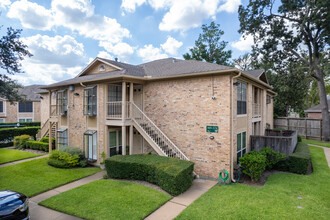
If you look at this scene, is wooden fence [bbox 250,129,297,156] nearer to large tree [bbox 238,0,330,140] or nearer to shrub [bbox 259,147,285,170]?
shrub [bbox 259,147,285,170]

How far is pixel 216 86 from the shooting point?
8906mm

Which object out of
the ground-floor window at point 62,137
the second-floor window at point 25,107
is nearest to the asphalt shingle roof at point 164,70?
the ground-floor window at point 62,137

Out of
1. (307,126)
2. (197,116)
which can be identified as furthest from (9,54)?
(307,126)

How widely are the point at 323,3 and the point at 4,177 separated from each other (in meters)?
24.9

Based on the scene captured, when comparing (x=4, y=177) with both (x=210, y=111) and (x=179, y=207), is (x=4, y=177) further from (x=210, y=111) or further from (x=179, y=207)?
(x=210, y=111)

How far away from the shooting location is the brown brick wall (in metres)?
8.70

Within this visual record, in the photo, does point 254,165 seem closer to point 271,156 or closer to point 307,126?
point 271,156

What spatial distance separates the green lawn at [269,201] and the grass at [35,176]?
6.00m

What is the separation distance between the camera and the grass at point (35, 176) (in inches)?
308

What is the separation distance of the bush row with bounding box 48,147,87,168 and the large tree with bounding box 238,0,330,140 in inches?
829

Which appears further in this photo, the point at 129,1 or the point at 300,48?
the point at 300,48

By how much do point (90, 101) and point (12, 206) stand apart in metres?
7.37

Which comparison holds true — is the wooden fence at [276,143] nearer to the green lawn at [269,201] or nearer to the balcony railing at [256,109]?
the green lawn at [269,201]

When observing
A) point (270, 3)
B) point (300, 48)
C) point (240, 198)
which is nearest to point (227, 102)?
point (240, 198)
